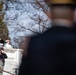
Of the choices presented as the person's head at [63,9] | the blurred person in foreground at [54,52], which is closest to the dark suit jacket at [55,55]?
the blurred person in foreground at [54,52]

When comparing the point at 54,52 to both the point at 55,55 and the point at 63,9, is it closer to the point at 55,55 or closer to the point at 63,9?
the point at 55,55

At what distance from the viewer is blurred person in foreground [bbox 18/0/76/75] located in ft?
8.87

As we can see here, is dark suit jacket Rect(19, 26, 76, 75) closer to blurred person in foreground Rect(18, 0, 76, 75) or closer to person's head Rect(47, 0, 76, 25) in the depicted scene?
blurred person in foreground Rect(18, 0, 76, 75)

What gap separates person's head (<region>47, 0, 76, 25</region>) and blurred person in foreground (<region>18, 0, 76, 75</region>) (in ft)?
0.15

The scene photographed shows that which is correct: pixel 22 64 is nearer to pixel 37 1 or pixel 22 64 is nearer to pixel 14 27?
pixel 37 1

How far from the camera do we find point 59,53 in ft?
8.87

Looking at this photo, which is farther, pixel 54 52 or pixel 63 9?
pixel 63 9

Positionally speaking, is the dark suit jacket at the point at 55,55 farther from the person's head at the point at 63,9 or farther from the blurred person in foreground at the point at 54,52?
the person's head at the point at 63,9

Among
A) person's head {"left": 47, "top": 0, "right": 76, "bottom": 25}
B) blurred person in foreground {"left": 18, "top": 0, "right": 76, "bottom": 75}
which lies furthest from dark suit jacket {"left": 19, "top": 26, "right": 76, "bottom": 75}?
person's head {"left": 47, "top": 0, "right": 76, "bottom": 25}

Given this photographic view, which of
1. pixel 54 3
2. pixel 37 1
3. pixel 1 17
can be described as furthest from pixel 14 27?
pixel 54 3

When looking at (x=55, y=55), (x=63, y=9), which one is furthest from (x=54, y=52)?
(x=63, y=9)

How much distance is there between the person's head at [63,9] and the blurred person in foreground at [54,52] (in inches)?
1.8

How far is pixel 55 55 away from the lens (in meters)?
2.70

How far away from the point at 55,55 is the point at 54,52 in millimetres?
19
